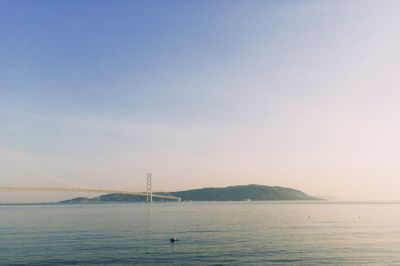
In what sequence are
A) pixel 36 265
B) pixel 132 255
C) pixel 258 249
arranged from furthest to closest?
pixel 258 249, pixel 132 255, pixel 36 265

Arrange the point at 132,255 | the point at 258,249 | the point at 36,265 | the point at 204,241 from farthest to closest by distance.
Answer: the point at 204,241, the point at 258,249, the point at 132,255, the point at 36,265

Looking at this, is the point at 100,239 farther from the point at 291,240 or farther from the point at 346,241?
the point at 346,241

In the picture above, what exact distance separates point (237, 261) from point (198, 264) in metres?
4.00

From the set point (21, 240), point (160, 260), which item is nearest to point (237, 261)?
point (160, 260)

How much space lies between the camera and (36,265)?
3659 centimetres

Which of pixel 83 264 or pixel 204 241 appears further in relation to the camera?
pixel 204 241

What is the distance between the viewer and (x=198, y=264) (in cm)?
3669

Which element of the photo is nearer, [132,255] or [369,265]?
[369,265]

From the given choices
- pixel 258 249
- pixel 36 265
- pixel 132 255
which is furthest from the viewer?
pixel 258 249

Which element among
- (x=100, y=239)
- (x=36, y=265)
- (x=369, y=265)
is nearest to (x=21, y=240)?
(x=100, y=239)

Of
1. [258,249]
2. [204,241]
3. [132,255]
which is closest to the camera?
[132,255]

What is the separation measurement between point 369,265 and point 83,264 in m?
26.9

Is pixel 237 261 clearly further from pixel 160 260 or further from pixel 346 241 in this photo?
pixel 346 241

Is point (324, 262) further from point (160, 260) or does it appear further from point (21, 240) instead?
point (21, 240)
